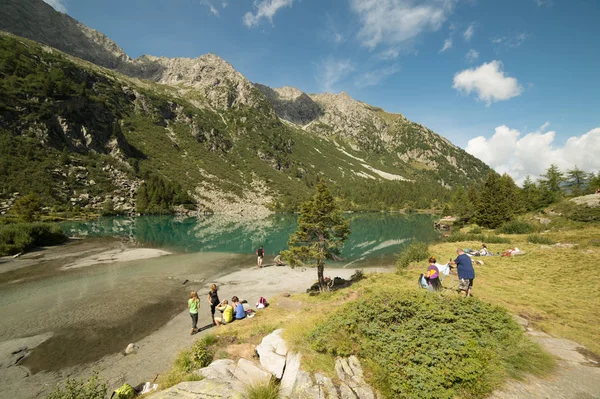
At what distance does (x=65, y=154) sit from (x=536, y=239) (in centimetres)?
14304

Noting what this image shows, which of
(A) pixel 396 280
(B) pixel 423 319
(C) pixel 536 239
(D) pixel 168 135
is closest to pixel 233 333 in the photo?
(B) pixel 423 319

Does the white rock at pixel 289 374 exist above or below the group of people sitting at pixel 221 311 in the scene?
above

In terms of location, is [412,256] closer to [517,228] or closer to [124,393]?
[124,393]

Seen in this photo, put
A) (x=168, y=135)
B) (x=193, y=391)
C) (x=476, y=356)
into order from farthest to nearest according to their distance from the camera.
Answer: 1. (x=168, y=135)
2. (x=193, y=391)
3. (x=476, y=356)

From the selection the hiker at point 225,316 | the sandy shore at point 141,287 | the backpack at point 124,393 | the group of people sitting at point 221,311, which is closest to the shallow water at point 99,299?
the sandy shore at point 141,287

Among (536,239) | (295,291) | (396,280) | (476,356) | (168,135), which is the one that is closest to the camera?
(476,356)

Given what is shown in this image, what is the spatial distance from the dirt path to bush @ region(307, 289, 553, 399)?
0.85 ft

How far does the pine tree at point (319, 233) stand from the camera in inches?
826

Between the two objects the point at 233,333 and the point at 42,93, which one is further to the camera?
the point at 42,93

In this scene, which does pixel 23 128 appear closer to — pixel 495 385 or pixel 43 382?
pixel 43 382

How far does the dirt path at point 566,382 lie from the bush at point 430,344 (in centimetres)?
26

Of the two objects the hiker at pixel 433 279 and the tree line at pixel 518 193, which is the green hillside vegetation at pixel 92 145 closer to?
the tree line at pixel 518 193

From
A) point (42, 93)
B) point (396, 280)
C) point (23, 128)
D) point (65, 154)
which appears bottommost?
point (396, 280)

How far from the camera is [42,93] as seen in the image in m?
113
